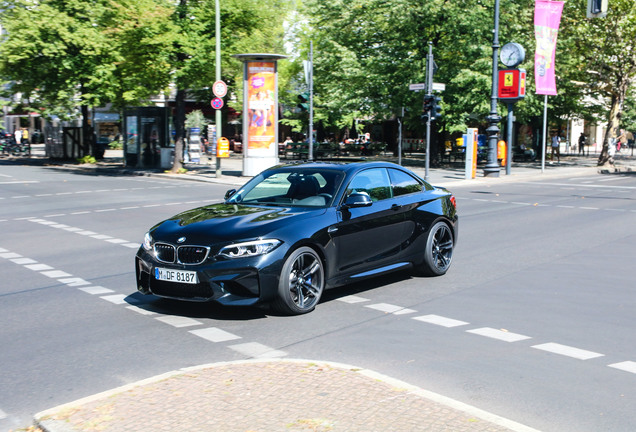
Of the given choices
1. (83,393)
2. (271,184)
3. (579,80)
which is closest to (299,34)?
(579,80)

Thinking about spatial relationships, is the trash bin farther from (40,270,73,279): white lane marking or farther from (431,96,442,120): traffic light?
(40,270,73,279): white lane marking

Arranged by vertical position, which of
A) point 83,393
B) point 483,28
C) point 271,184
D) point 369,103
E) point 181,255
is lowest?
point 83,393

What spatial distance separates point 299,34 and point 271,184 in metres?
48.1

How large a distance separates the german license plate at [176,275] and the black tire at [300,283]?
2.61 ft

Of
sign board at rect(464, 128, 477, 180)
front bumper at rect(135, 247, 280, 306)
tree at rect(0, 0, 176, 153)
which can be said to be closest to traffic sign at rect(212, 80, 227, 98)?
tree at rect(0, 0, 176, 153)

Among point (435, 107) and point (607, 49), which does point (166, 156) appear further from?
point (607, 49)

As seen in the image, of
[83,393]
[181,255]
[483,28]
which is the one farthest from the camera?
[483,28]

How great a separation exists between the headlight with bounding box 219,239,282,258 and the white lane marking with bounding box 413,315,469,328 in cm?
162

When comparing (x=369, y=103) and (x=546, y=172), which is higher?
(x=369, y=103)

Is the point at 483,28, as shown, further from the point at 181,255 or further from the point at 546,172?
the point at 181,255

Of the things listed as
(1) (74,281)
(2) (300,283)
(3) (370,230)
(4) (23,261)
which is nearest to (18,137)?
(4) (23,261)

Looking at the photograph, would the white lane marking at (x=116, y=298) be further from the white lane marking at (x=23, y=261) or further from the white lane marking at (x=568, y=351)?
the white lane marking at (x=568, y=351)

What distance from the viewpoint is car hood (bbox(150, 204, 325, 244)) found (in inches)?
268

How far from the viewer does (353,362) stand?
18.3 feet
